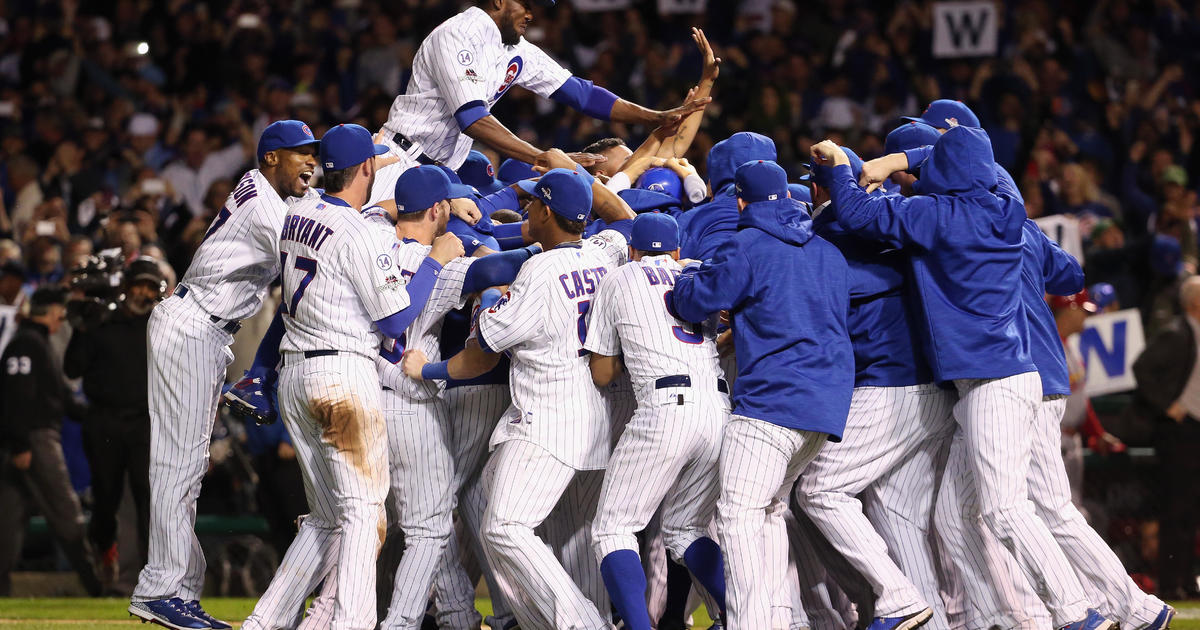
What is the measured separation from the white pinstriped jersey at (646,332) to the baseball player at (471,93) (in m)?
1.23

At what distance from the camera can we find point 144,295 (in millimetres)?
10281

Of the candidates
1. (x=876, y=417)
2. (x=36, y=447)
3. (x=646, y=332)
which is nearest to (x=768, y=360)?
(x=646, y=332)

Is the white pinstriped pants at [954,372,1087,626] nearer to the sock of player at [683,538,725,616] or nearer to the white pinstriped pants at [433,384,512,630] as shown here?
the sock of player at [683,538,725,616]

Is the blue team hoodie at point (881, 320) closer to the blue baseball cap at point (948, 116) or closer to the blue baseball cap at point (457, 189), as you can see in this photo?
the blue baseball cap at point (948, 116)

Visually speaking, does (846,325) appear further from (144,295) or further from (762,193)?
(144,295)

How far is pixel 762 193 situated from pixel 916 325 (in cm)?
104

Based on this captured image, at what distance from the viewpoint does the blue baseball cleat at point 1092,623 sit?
666 centimetres

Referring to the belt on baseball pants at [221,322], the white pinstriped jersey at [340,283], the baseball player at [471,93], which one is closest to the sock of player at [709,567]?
the white pinstriped jersey at [340,283]

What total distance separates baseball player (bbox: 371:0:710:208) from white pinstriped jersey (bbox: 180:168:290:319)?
58 cm

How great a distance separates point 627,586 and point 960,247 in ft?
6.83

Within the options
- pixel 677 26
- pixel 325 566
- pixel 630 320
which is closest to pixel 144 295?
pixel 325 566

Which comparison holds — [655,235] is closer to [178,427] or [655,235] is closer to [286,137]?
[286,137]

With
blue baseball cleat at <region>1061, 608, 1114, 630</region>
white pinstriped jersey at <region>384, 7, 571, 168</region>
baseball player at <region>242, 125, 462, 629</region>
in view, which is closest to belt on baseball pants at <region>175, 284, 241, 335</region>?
baseball player at <region>242, 125, 462, 629</region>

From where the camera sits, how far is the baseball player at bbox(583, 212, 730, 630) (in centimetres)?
638
